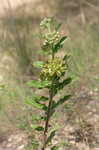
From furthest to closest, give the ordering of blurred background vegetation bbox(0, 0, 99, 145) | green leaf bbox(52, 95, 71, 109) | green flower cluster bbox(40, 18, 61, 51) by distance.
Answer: blurred background vegetation bbox(0, 0, 99, 145) → green leaf bbox(52, 95, 71, 109) → green flower cluster bbox(40, 18, 61, 51)

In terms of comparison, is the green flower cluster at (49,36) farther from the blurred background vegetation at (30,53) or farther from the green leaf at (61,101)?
the blurred background vegetation at (30,53)

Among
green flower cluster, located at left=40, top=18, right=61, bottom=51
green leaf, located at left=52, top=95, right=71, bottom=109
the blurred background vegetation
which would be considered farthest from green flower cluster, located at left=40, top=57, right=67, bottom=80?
the blurred background vegetation

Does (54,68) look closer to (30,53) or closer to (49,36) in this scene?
(49,36)

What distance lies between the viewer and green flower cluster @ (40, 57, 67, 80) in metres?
1.80

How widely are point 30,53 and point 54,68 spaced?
275 centimetres

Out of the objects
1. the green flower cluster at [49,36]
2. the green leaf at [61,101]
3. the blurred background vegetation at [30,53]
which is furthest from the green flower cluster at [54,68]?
the blurred background vegetation at [30,53]

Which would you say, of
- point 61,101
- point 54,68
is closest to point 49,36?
point 54,68

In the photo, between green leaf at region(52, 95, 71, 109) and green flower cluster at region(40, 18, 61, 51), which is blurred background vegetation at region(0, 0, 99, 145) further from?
green flower cluster at region(40, 18, 61, 51)

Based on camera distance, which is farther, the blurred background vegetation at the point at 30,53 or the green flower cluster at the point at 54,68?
the blurred background vegetation at the point at 30,53

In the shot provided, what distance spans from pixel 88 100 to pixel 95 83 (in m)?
0.17

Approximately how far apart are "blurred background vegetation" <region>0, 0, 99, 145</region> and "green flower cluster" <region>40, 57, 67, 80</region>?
423 millimetres

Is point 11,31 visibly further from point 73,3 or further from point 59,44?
point 59,44

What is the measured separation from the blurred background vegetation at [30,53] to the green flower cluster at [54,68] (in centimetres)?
42

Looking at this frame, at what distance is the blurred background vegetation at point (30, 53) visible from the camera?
319 cm
